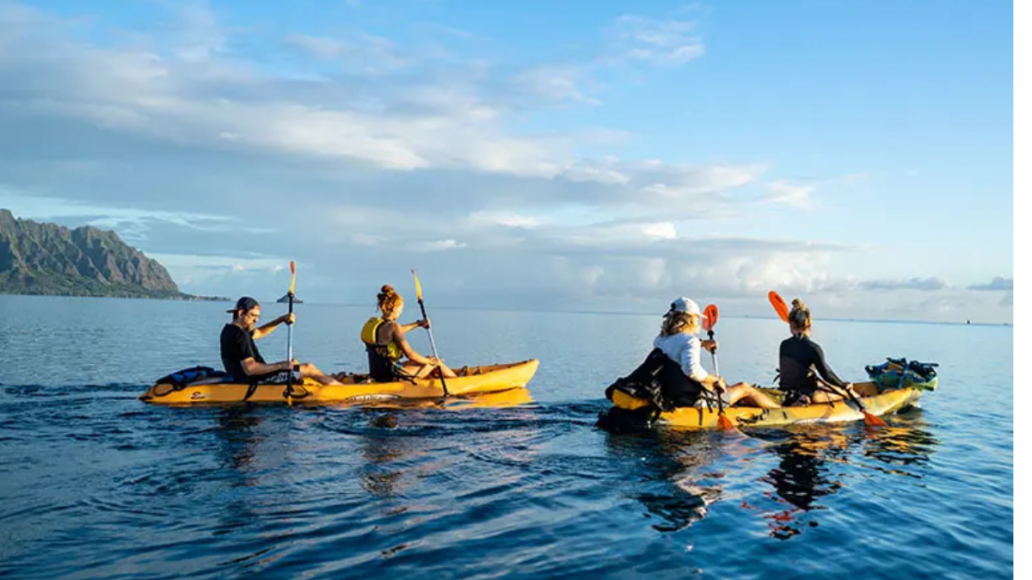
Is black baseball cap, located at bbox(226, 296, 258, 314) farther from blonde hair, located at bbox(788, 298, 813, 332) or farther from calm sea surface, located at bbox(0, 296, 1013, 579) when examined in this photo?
blonde hair, located at bbox(788, 298, 813, 332)

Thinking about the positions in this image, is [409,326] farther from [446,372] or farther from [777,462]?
[777,462]

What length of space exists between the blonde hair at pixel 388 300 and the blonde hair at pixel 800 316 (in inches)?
344

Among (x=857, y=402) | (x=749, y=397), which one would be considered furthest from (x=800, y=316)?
(x=857, y=402)

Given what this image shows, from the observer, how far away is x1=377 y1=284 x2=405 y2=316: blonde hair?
16.2m

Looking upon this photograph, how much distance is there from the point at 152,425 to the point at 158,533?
21.5 ft

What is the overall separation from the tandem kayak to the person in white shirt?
6359mm

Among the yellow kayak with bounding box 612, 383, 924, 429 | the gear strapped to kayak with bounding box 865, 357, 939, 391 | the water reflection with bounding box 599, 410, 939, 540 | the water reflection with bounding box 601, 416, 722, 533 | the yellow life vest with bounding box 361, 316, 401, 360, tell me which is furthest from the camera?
the gear strapped to kayak with bounding box 865, 357, 939, 391

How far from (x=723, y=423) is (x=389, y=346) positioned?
7902mm

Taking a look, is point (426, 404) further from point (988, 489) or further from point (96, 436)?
point (988, 489)

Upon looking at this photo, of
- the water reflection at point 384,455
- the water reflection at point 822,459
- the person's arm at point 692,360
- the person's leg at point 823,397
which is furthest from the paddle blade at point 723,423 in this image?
the water reflection at point 384,455

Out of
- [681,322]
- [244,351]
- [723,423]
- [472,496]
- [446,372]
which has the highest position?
[681,322]

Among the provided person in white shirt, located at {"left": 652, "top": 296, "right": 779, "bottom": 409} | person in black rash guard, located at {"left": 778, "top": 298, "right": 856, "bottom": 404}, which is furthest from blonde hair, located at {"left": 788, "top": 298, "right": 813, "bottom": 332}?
person in white shirt, located at {"left": 652, "top": 296, "right": 779, "bottom": 409}

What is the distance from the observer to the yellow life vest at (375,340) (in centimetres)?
1652

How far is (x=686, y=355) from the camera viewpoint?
488 inches
